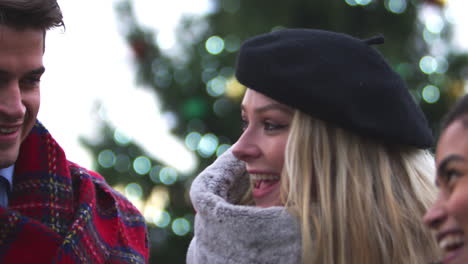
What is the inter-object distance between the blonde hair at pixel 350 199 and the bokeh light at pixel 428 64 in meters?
2.28

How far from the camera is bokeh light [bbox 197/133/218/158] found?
388 centimetres

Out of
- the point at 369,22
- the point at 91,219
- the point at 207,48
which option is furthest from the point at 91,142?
the point at 91,219

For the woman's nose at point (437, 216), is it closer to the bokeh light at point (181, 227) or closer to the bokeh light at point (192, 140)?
the bokeh light at point (192, 140)

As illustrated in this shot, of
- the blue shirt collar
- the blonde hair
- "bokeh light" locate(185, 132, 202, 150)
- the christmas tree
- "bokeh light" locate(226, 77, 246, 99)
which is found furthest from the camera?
"bokeh light" locate(185, 132, 202, 150)

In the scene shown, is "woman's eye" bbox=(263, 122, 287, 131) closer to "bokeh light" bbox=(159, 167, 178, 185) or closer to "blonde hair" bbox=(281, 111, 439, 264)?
"blonde hair" bbox=(281, 111, 439, 264)

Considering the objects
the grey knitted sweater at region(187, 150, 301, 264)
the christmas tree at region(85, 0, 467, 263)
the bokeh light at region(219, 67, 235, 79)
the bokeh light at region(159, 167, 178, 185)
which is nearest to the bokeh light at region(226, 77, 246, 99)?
the christmas tree at region(85, 0, 467, 263)

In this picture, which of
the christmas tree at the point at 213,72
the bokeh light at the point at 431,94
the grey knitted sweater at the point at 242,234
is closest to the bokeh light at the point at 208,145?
the christmas tree at the point at 213,72

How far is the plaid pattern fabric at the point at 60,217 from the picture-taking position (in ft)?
5.75

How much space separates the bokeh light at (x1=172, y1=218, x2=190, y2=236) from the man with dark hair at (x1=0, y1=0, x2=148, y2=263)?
6.23 ft

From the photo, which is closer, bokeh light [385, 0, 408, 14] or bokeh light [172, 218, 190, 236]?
bokeh light [385, 0, 408, 14]

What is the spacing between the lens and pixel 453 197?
3.67ft

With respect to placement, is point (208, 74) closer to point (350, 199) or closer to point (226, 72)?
point (226, 72)

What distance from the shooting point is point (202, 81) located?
398 centimetres

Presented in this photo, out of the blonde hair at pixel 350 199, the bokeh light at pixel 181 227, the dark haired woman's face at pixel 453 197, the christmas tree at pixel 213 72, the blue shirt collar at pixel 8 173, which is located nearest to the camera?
the dark haired woman's face at pixel 453 197
